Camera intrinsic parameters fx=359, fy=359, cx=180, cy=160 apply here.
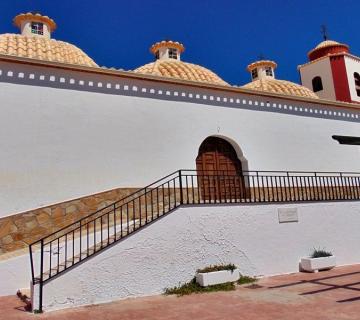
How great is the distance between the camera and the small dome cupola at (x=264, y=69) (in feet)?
64.6

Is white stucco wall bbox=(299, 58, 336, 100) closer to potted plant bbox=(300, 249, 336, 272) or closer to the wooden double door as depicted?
the wooden double door

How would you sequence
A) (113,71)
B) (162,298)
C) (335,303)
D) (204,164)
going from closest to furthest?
(335,303) → (162,298) → (113,71) → (204,164)

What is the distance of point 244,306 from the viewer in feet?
20.6

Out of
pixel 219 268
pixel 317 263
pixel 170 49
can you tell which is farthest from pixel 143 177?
pixel 170 49

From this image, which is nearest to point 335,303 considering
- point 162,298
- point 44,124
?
point 162,298

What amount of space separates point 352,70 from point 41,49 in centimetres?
1767

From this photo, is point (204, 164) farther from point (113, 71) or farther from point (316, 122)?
point (316, 122)

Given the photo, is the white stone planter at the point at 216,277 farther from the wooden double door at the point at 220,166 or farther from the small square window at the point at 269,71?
the small square window at the point at 269,71

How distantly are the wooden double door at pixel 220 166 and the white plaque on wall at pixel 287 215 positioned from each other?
6.84 feet

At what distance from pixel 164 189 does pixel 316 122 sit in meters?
7.17

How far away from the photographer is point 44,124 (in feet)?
31.1

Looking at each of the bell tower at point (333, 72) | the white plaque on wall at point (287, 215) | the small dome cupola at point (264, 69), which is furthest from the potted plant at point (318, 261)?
the bell tower at point (333, 72)

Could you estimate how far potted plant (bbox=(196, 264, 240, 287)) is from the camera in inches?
307

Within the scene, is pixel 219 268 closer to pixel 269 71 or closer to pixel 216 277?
pixel 216 277
